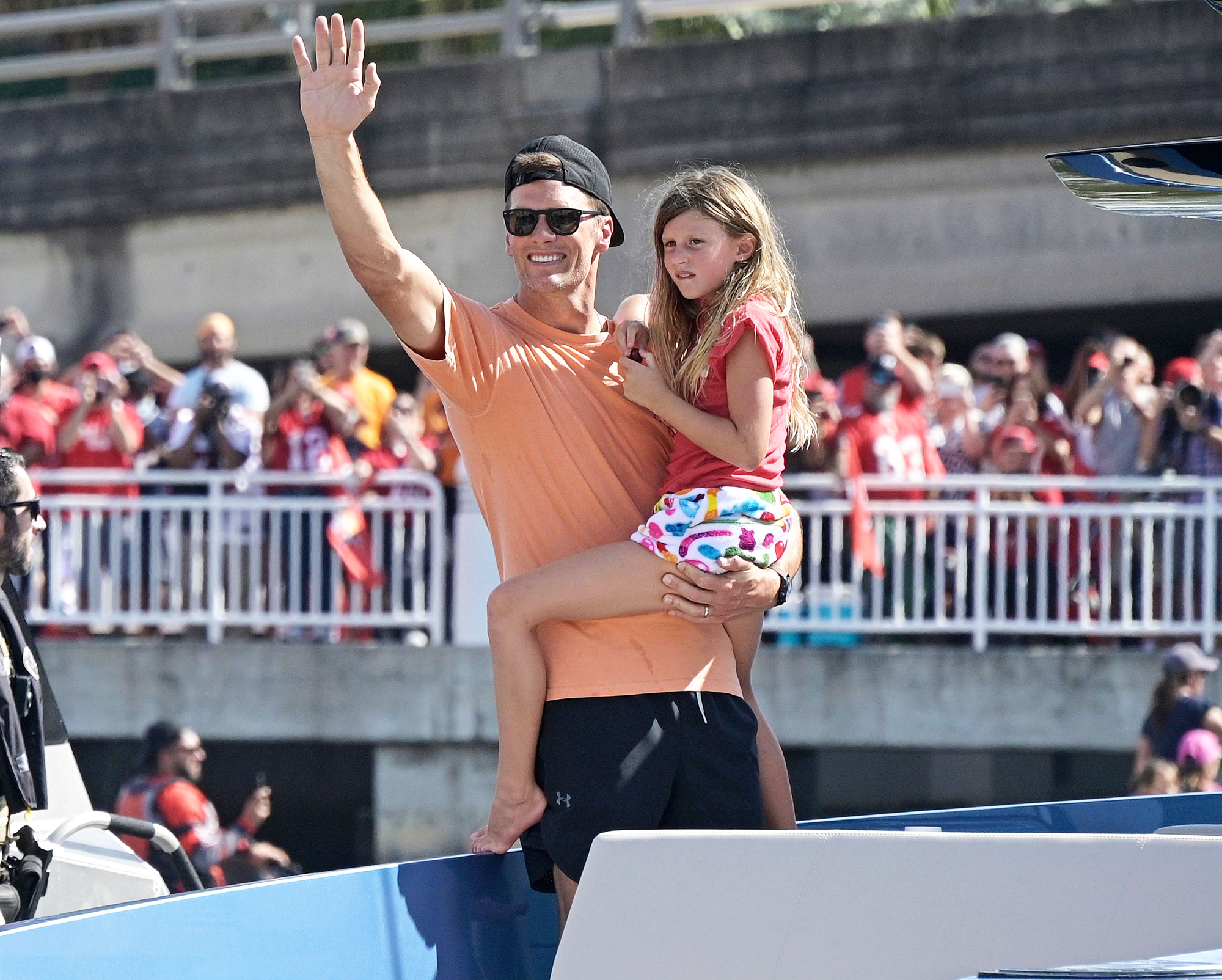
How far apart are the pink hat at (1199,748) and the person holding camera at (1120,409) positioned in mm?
1466

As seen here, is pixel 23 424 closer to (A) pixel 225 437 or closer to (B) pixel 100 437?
(B) pixel 100 437

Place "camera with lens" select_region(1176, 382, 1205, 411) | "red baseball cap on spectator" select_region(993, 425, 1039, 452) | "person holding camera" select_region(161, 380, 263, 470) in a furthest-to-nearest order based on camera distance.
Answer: "person holding camera" select_region(161, 380, 263, 470) < "red baseball cap on spectator" select_region(993, 425, 1039, 452) < "camera with lens" select_region(1176, 382, 1205, 411)

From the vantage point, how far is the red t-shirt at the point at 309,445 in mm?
9367

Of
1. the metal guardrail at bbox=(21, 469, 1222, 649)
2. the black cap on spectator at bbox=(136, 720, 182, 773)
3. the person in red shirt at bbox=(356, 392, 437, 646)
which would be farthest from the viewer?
the person in red shirt at bbox=(356, 392, 437, 646)

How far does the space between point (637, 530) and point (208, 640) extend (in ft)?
21.9

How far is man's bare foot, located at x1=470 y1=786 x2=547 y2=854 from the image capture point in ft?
10.8

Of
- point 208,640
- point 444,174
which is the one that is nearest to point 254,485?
point 208,640

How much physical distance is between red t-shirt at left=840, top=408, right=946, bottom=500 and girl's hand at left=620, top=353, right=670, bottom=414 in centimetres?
589

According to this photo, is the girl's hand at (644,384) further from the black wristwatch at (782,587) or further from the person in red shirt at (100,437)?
the person in red shirt at (100,437)

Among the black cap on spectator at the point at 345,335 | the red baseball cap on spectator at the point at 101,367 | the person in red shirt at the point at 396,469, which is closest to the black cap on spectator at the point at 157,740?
the person in red shirt at the point at 396,469

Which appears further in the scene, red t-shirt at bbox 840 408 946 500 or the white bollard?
the white bollard

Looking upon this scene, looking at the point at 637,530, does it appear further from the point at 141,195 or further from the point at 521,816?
the point at 141,195

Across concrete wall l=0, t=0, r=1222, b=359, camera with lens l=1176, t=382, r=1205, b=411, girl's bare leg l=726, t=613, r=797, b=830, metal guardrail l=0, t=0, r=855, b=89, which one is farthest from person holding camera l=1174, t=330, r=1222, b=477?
girl's bare leg l=726, t=613, r=797, b=830

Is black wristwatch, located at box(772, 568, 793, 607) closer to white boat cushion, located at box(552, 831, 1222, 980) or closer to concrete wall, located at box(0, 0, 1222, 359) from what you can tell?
white boat cushion, located at box(552, 831, 1222, 980)
